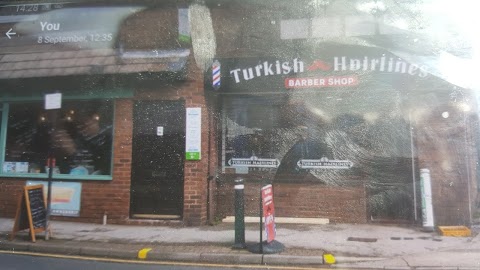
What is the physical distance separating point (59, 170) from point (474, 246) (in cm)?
879

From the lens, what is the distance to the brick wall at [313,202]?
28.1ft

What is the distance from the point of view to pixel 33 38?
9664 millimetres

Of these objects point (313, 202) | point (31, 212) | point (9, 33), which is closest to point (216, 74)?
point (313, 202)

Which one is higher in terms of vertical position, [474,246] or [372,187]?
[372,187]

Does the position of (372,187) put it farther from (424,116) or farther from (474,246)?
(474,246)

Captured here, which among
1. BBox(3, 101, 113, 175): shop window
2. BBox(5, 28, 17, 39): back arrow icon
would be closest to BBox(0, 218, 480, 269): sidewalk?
BBox(3, 101, 113, 175): shop window

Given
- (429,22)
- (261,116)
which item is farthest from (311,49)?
(429,22)

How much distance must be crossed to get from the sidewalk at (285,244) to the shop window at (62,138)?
1568 millimetres

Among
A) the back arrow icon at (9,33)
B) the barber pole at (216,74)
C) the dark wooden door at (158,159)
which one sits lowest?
the dark wooden door at (158,159)

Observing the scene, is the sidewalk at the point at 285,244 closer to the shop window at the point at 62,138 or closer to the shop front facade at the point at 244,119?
the shop front facade at the point at 244,119

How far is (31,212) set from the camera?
707 cm

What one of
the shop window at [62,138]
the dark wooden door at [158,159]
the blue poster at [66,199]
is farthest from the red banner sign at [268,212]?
the blue poster at [66,199]

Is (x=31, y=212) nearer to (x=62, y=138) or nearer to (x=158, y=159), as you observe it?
(x=158, y=159)

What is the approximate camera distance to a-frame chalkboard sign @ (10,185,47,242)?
699 cm
